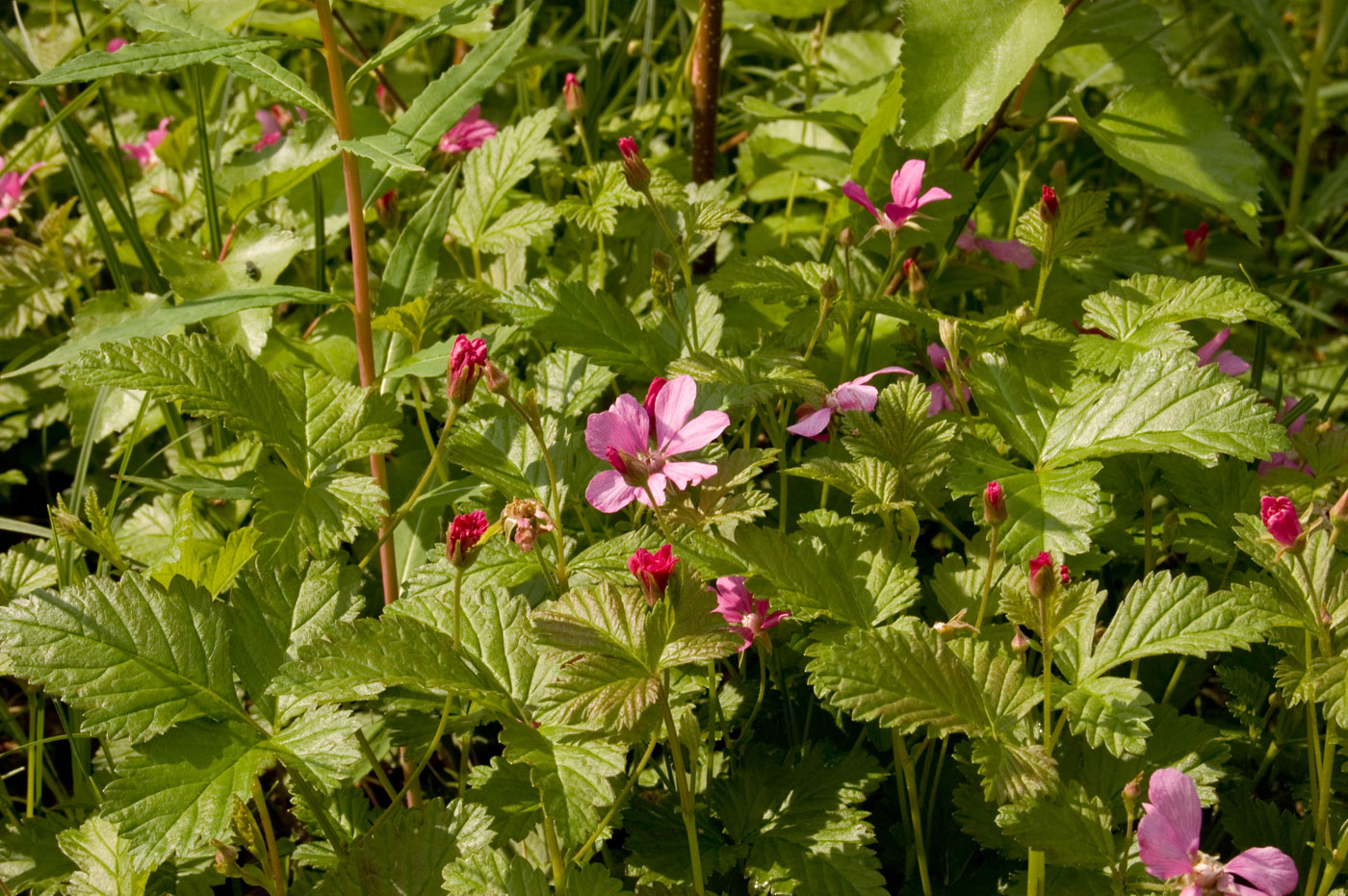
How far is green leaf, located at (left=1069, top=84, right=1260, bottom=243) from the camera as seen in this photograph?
5.23 feet

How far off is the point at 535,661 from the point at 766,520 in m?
0.43

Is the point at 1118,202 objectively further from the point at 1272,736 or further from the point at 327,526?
the point at 327,526

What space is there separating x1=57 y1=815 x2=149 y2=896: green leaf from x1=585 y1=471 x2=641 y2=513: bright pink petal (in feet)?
1.84

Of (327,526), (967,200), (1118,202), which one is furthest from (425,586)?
(1118,202)

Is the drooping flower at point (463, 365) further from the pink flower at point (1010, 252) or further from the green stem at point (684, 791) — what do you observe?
the pink flower at point (1010, 252)

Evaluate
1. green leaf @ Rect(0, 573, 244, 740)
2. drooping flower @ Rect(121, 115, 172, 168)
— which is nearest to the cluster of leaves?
green leaf @ Rect(0, 573, 244, 740)

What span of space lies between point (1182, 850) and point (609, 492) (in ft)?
2.05

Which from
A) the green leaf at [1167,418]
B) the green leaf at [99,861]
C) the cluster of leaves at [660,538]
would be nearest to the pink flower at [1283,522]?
the cluster of leaves at [660,538]

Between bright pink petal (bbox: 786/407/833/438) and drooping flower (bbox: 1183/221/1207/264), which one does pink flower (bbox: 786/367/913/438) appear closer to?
bright pink petal (bbox: 786/407/833/438)

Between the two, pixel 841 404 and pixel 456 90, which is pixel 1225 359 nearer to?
pixel 841 404

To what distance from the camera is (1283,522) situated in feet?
3.27

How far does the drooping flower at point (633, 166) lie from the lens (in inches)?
54.0

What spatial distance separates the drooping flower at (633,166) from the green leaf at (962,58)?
365mm

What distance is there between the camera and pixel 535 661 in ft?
3.87
